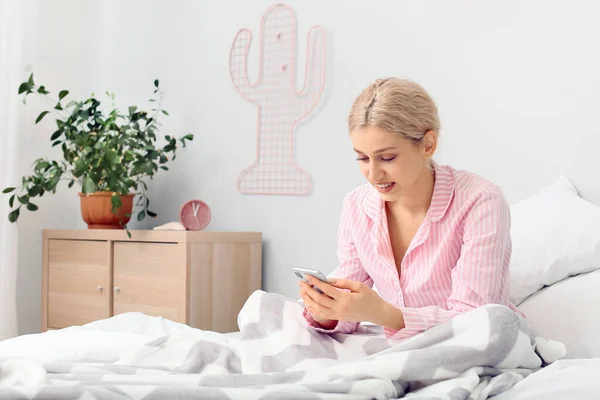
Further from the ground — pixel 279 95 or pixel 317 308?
pixel 279 95

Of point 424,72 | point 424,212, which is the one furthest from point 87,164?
point 424,212

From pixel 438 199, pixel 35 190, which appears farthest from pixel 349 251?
pixel 35 190

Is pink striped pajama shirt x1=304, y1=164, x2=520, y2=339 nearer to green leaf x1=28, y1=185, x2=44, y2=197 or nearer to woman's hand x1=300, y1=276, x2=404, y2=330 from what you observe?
woman's hand x1=300, y1=276, x2=404, y2=330

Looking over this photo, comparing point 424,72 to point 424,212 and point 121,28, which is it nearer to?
point 424,212

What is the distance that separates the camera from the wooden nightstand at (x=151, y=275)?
268 centimetres

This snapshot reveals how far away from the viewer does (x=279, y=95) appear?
2.89 meters

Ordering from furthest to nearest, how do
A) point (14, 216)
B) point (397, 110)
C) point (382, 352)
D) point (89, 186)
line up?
point (14, 216) < point (89, 186) < point (397, 110) < point (382, 352)

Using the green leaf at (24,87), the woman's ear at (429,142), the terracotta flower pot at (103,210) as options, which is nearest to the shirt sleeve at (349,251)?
the woman's ear at (429,142)

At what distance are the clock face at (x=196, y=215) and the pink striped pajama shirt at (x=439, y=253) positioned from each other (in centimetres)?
125

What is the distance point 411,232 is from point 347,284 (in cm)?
31

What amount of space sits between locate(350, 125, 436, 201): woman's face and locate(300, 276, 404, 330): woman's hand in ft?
0.83

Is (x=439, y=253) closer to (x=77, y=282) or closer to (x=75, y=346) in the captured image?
(x=75, y=346)

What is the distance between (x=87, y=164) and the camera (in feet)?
9.61

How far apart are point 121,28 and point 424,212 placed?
2.24 meters
